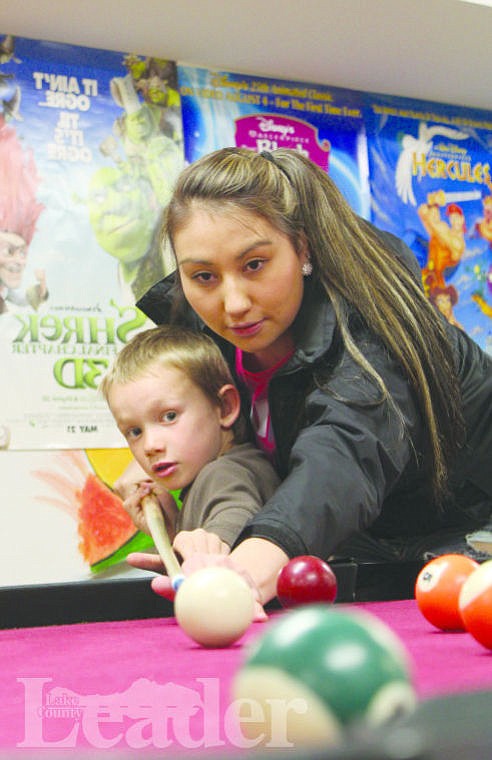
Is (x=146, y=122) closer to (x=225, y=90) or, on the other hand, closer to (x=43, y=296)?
(x=225, y=90)

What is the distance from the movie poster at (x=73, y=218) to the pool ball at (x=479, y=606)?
268 cm

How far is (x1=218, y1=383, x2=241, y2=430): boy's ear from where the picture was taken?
2.08 m

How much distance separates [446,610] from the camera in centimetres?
114

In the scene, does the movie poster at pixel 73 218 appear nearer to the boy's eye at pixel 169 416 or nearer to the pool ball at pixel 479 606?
the boy's eye at pixel 169 416

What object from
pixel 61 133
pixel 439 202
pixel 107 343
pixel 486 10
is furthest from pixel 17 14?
pixel 439 202

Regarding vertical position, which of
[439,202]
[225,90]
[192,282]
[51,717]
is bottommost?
[51,717]

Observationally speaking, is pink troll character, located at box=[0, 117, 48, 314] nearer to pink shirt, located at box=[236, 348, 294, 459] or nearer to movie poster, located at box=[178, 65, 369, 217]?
movie poster, located at box=[178, 65, 369, 217]

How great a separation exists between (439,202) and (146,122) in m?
1.42

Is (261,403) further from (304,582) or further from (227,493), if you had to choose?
(304,582)

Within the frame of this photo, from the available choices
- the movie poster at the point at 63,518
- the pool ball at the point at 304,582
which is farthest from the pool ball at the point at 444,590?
the movie poster at the point at 63,518

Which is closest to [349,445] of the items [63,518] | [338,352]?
[338,352]

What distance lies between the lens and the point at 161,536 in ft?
5.95

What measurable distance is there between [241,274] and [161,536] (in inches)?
20.4

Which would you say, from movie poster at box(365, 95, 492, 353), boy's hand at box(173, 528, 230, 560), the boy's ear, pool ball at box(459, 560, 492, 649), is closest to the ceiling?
movie poster at box(365, 95, 492, 353)
